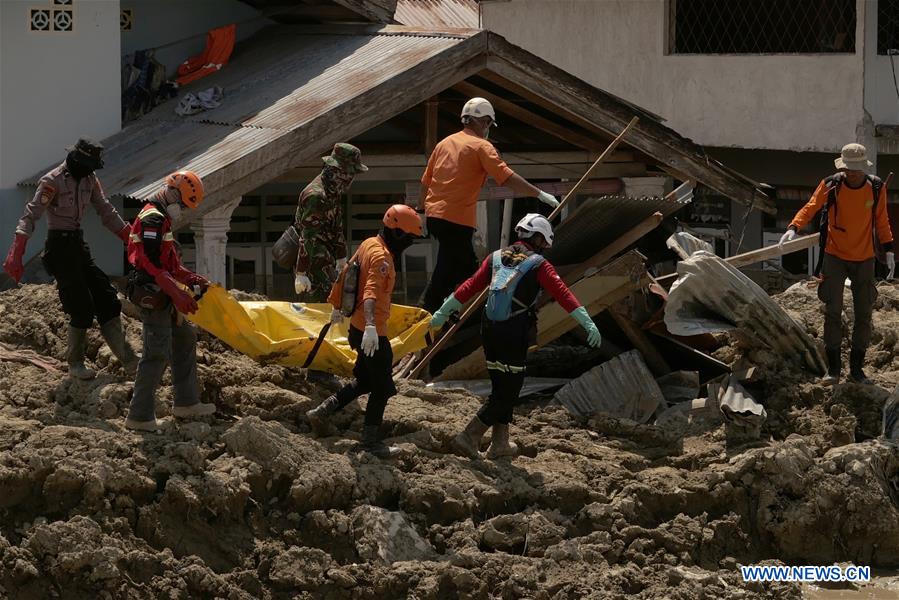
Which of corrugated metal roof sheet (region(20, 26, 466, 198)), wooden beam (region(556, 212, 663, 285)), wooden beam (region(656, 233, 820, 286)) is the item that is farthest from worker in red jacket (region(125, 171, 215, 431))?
wooden beam (region(656, 233, 820, 286))

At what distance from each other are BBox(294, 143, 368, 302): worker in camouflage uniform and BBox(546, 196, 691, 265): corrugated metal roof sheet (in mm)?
1996

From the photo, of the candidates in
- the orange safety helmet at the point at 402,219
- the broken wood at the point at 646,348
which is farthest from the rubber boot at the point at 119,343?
the broken wood at the point at 646,348

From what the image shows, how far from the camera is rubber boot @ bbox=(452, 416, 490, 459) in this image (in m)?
11.6

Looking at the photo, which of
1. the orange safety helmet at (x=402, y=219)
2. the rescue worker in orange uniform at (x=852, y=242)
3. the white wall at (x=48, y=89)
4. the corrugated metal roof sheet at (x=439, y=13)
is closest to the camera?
the orange safety helmet at (x=402, y=219)

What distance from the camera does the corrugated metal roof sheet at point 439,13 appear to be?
22.9 m

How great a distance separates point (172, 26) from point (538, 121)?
3.98 meters

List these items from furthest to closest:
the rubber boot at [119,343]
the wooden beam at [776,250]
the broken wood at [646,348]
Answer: the broken wood at [646,348]
the wooden beam at [776,250]
the rubber boot at [119,343]

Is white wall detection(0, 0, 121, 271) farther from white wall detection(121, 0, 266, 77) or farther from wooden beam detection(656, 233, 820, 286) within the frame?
wooden beam detection(656, 233, 820, 286)

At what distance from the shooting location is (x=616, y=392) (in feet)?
43.4

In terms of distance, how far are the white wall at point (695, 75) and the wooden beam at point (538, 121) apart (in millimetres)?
4727

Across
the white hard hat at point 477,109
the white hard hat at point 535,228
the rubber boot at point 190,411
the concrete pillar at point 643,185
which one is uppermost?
the white hard hat at point 477,109

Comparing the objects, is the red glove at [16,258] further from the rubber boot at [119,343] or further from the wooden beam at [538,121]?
the wooden beam at [538,121]

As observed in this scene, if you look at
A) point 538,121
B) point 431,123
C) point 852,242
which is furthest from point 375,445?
point 538,121

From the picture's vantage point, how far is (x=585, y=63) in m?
23.6
